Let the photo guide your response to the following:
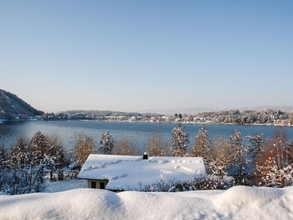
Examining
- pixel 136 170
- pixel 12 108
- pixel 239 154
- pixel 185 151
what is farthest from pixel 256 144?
pixel 12 108

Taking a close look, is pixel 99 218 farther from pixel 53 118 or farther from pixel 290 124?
pixel 53 118

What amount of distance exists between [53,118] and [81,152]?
393ft

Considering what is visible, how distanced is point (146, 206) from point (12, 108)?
148324 mm

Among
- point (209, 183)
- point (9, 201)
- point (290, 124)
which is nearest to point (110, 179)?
point (209, 183)

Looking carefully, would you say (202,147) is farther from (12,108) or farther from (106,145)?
(12,108)

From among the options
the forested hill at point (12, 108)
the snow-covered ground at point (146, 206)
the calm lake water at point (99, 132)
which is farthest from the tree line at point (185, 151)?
the forested hill at point (12, 108)

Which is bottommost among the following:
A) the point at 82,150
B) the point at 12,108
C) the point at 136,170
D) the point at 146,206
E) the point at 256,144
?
the point at 82,150

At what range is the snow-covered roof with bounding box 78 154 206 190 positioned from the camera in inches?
538

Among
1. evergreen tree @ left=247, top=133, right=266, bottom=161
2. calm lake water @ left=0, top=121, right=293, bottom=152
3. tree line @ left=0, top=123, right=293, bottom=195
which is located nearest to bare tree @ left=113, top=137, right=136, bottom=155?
tree line @ left=0, top=123, right=293, bottom=195

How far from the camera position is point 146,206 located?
9.91ft

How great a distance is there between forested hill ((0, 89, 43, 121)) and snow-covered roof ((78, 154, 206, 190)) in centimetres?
10215

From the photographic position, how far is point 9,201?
3012mm

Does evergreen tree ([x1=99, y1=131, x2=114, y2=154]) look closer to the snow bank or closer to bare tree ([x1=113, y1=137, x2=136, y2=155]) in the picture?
bare tree ([x1=113, y1=137, x2=136, y2=155])

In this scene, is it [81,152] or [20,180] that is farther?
[81,152]
